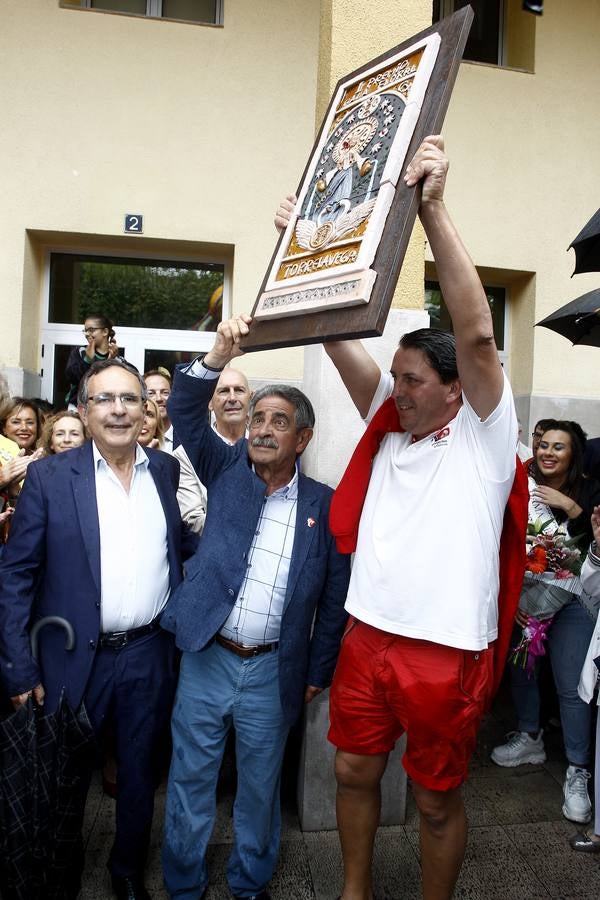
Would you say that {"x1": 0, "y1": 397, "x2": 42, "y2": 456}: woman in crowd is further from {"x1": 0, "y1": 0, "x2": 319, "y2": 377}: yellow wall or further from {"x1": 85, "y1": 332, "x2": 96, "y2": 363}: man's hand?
{"x1": 0, "y1": 0, "x2": 319, "y2": 377}: yellow wall

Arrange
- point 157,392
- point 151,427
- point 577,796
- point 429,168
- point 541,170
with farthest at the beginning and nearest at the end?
point 541,170
point 157,392
point 151,427
point 577,796
point 429,168

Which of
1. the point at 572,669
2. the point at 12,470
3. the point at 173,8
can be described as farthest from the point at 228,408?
the point at 173,8

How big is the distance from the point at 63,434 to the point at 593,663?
2.69 meters

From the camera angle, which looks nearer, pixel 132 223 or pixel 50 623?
pixel 50 623

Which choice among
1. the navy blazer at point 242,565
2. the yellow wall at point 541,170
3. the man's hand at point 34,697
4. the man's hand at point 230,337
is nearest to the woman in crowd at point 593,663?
the navy blazer at point 242,565

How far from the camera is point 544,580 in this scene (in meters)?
3.35

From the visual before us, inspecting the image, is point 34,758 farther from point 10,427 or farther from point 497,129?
point 497,129

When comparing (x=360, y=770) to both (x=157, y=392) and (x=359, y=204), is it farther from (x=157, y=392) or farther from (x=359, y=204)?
(x=157, y=392)

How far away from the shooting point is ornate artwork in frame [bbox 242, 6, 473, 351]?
5.68 ft

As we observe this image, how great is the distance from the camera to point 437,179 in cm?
174

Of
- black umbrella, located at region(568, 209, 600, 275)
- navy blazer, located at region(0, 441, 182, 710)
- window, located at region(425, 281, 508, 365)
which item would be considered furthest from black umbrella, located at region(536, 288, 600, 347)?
window, located at region(425, 281, 508, 365)

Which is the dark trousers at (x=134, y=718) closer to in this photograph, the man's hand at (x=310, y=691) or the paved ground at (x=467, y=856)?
the paved ground at (x=467, y=856)

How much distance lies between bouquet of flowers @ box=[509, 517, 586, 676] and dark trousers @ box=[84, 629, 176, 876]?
1.78m

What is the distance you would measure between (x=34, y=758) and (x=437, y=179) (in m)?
2.09
